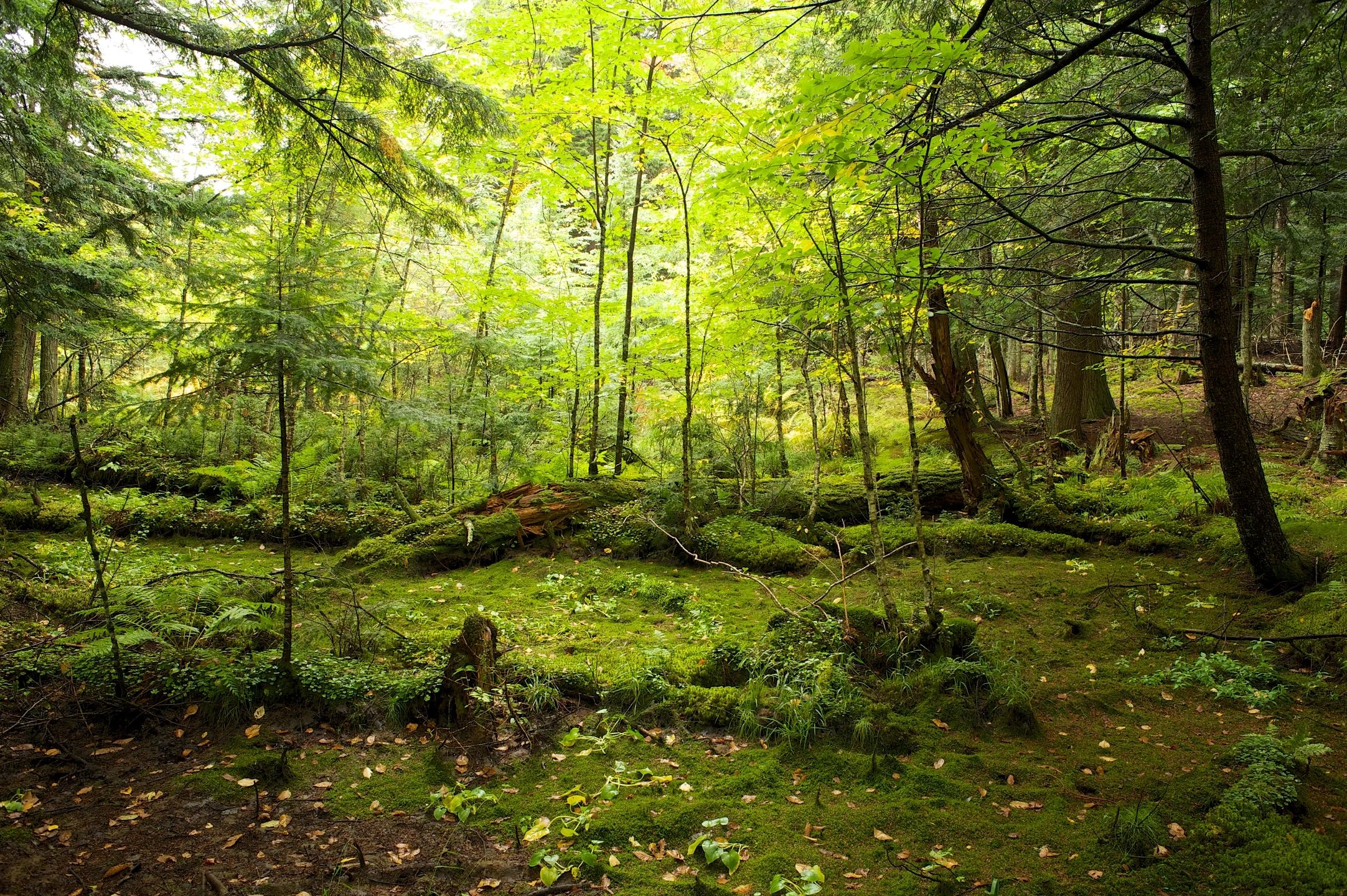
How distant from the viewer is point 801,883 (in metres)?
2.82

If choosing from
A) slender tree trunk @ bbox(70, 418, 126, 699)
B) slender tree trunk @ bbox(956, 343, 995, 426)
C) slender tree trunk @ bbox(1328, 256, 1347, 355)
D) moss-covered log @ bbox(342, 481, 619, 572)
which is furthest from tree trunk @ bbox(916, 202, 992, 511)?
slender tree trunk @ bbox(1328, 256, 1347, 355)

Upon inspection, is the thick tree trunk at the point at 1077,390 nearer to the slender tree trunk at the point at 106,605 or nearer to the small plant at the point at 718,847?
the small plant at the point at 718,847

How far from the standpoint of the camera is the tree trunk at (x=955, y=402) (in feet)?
27.2

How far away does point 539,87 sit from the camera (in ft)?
29.0

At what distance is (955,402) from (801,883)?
715 cm

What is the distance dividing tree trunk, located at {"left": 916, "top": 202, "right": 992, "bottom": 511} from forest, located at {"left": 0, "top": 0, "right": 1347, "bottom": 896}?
0.05 m

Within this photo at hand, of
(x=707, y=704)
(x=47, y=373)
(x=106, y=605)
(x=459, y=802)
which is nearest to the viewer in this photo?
(x=459, y=802)

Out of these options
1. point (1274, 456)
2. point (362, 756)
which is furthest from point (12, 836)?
point (1274, 456)

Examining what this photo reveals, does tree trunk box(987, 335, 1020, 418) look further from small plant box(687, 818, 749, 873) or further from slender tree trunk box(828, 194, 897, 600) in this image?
small plant box(687, 818, 749, 873)

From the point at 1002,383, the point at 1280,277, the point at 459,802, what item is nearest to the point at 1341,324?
the point at 1280,277

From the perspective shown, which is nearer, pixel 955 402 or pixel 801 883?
pixel 801 883

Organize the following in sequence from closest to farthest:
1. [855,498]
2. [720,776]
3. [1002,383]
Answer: [720,776] → [855,498] → [1002,383]

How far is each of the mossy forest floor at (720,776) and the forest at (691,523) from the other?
3cm

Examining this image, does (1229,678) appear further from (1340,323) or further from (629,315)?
(1340,323)
